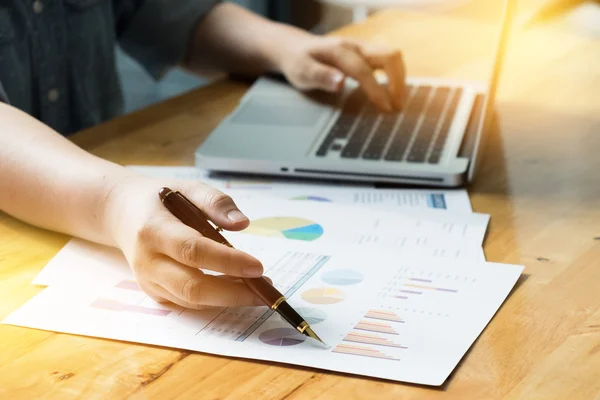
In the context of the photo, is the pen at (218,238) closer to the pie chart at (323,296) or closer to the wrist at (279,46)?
the pie chart at (323,296)

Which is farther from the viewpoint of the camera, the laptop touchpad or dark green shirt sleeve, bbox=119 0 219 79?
dark green shirt sleeve, bbox=119 0 219 79

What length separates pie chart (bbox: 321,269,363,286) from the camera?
0.74 meters

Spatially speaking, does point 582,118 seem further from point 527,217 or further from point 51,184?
point 51,184

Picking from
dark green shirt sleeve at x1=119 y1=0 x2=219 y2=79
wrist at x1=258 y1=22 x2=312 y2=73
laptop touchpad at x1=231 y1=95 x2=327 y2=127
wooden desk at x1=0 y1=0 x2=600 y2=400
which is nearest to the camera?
wooden desk at x1=0 y1=0 x2=600 y2=400

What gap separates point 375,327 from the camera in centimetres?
66

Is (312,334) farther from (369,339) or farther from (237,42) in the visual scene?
(237,42)

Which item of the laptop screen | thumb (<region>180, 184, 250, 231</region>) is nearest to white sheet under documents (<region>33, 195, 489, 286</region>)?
thumb (<region>180, 184, 250, 231</region>)

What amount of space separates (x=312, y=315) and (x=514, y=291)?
0.17 m

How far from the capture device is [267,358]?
2.05 ft

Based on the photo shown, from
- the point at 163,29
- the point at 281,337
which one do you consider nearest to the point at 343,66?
the point at 163,29

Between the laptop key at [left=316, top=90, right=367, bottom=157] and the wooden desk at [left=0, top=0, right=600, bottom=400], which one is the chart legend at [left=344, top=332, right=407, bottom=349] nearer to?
the wooden desk at [left=0, top=0, right=600, bottom=400]

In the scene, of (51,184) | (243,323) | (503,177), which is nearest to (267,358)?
(243,323)

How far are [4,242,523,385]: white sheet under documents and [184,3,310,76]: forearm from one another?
0.58m

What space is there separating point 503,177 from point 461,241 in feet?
0.64
